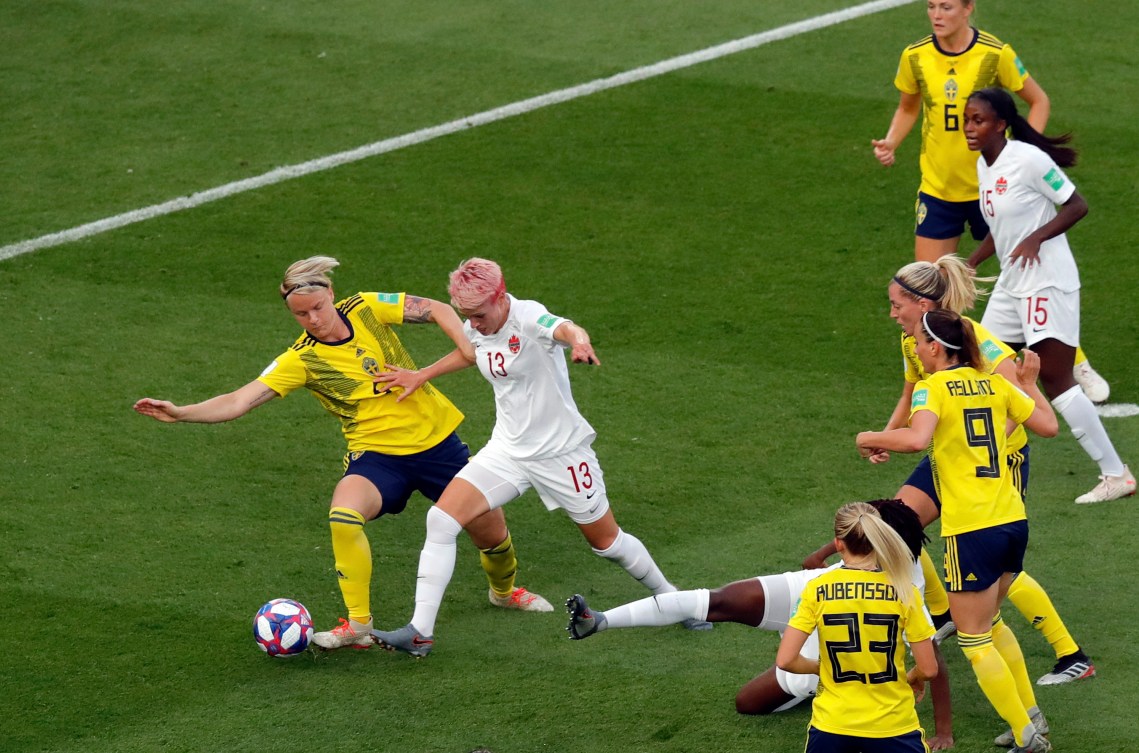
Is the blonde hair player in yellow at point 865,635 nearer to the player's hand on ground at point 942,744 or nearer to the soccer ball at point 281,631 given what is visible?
the player's hand on ground at point 942,744

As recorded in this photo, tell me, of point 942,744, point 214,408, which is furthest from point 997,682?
point 214,408

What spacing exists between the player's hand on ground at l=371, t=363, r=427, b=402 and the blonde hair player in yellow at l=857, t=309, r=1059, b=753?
2383 mm

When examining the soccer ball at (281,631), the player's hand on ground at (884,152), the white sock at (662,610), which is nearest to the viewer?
the white sock at (662,610)

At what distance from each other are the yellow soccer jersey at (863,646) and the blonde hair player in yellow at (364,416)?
233 centimetres

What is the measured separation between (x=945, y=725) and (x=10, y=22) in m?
13.2

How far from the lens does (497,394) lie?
760 cm

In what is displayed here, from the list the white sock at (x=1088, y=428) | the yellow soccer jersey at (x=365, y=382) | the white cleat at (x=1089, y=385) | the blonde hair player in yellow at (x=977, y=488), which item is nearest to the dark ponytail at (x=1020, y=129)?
the white sock at (x=1088, y=428)

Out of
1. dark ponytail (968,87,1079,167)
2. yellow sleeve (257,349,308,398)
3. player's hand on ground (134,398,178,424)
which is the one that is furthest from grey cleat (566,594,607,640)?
dark ponytail (968,87,1079,167)

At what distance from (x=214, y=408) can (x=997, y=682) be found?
375 cm

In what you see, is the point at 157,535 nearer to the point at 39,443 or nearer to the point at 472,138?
the point at 39,443

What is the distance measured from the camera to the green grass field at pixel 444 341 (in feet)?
23.4

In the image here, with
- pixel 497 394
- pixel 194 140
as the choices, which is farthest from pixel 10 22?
pixel 497 394

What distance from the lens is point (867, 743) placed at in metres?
5.71

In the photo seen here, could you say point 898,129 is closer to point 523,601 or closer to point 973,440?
point 523,601
